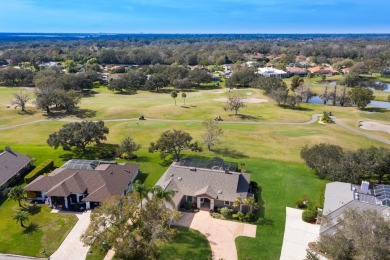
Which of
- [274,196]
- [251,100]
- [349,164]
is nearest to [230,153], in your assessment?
[274,196]

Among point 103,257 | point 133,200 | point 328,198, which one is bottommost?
point 103,257

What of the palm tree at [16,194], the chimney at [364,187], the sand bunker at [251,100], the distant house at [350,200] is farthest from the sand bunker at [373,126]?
the palm tree at [16,194]

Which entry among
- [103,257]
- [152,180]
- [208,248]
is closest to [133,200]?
[103,257]

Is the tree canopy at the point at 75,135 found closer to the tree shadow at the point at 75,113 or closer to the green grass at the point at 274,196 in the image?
the green grass at the point at 274,196

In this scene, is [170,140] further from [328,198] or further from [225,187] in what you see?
[328,198]

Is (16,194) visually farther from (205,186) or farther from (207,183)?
(207,183)

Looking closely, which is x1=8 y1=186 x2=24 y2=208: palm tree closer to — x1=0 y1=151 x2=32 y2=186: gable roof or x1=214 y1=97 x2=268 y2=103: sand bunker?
x1=0 y1=151 x2=32 y2=186: gable roof
